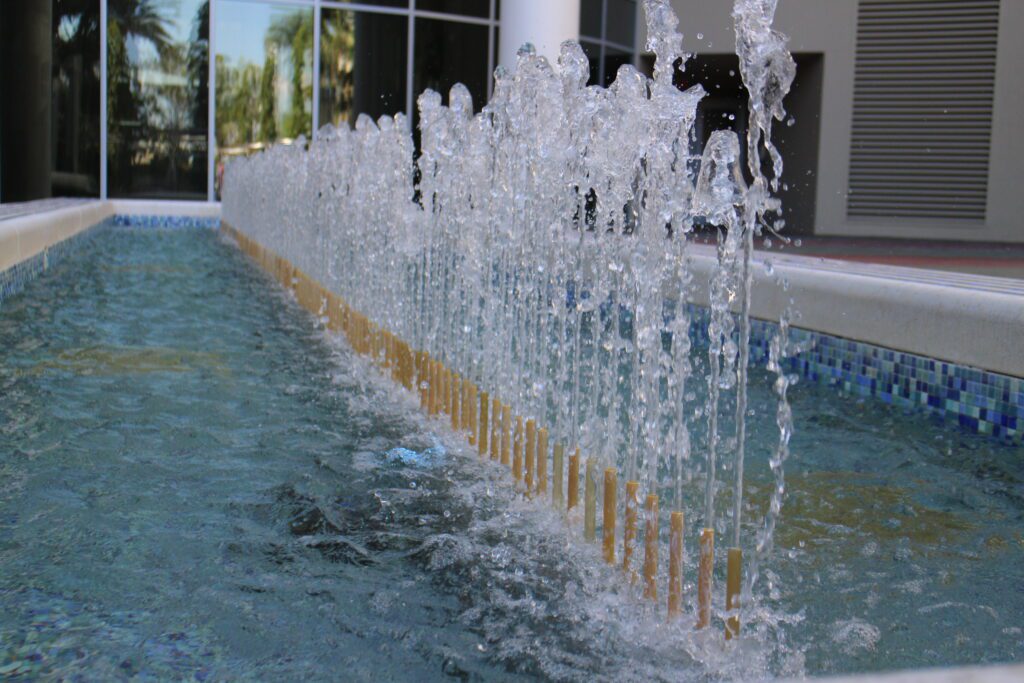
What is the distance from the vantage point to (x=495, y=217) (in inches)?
183

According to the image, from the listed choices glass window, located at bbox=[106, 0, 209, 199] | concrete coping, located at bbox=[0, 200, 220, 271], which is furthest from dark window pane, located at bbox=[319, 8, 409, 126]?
concrete coping, located at bbox=[0, 200, 220, 271]

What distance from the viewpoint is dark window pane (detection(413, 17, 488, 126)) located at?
1786cm

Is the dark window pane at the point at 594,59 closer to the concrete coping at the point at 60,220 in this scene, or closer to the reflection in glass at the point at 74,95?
the concrete coping at the point at 60,220

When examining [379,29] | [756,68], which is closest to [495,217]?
[756,68]

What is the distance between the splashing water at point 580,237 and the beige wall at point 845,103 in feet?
31.3

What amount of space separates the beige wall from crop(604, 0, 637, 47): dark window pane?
7.56 ft

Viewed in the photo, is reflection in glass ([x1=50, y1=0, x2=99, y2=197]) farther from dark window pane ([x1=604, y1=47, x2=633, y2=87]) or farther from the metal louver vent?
the metal louver vent

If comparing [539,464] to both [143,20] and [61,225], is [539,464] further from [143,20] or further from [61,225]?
[143,20]

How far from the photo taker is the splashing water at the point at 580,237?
2.99m

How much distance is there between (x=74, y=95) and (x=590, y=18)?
7.97 m

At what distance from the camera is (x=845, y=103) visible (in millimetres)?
16109

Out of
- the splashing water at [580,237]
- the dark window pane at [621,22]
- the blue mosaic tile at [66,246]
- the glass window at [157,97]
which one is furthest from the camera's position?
the dark window pane at [621,22]

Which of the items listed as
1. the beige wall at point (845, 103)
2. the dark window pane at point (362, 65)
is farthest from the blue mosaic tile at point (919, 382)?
the dark window pane at point (362, 65)

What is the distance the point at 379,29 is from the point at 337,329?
12.0 m
